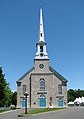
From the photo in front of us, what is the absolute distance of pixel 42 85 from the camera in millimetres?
71812

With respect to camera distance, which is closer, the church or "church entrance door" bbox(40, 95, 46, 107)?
"church entrance door" bbox(40, 95, 46, 107)

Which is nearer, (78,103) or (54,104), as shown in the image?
(54,104)

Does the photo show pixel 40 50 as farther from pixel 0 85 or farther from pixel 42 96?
pixel 0 85

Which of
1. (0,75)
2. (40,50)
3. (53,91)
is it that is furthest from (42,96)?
(0,75)

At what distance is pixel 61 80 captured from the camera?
7288cm

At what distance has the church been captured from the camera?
2768 inches

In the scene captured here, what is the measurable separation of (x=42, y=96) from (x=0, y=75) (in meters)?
16.8

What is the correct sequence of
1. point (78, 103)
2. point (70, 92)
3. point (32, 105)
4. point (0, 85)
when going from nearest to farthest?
point (0, 85) < point (32, 105) < point (78, 103) < point (70, 92)

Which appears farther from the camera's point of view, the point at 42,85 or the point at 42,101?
the point at 42,85

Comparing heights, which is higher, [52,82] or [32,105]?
[52,82]

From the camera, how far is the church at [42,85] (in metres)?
70.3

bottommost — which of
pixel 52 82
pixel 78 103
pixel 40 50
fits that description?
pixel 78 103

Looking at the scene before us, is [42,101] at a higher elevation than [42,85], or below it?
below

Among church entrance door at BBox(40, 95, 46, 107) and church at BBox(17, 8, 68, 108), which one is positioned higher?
church at BBox(17, 8, 68, 108)
